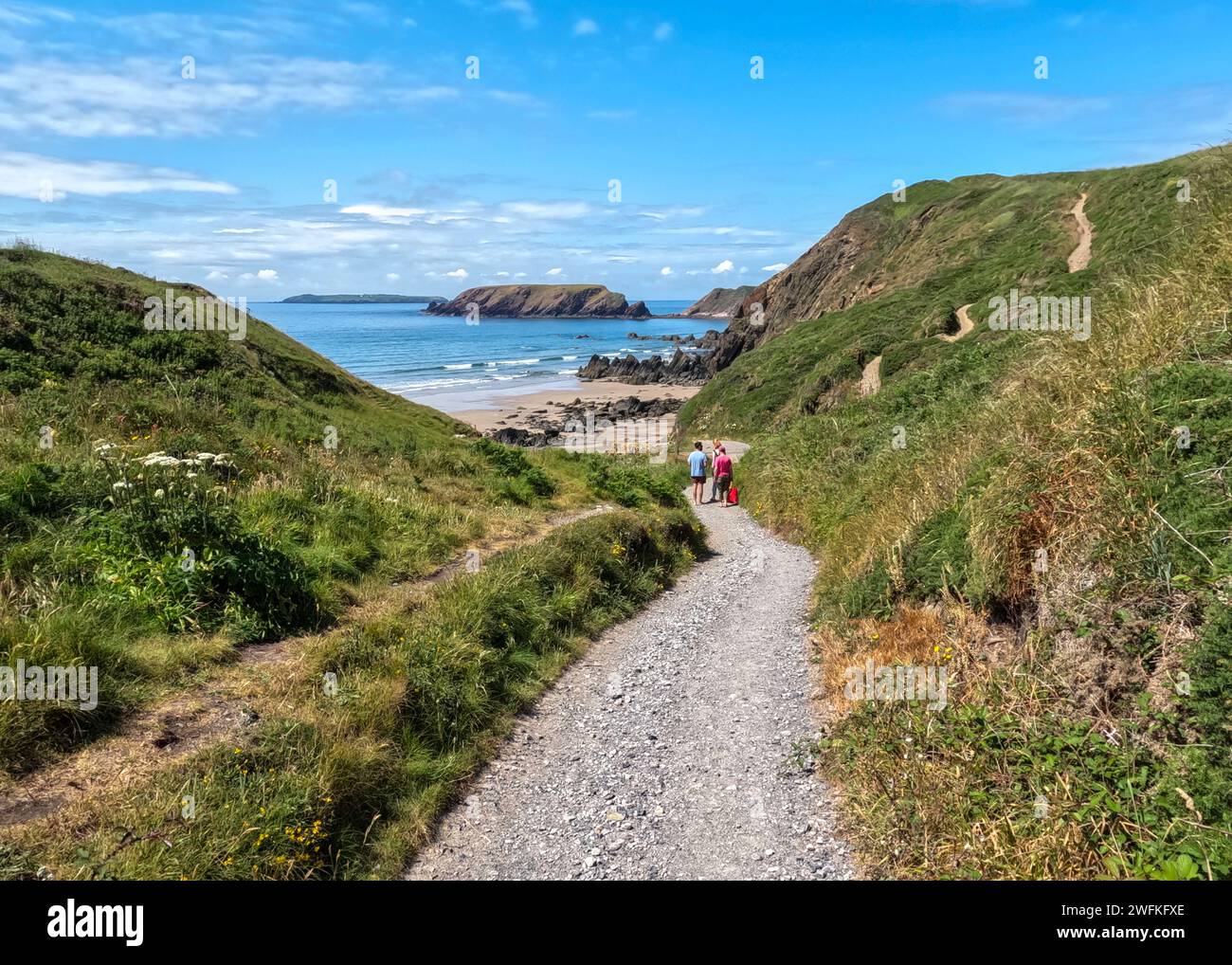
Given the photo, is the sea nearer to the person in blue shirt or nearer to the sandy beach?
the sandy beach

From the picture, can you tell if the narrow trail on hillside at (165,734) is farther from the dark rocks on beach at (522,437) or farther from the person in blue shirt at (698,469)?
the dark rocks on beach at (522,437)

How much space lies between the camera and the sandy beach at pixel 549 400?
198 ft

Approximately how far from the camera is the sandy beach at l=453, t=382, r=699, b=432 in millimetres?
60250

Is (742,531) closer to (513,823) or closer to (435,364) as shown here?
(513,823)

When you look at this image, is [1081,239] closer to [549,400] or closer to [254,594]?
[549,400]

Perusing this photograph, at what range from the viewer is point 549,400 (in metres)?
74.4

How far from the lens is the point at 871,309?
48.7 meters

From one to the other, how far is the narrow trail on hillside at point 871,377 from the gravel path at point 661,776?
83.8 ft

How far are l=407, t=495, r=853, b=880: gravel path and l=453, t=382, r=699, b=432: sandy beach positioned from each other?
45192 millimetres

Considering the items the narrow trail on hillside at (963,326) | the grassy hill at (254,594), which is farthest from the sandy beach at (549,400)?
the grassy hill at (254,594)

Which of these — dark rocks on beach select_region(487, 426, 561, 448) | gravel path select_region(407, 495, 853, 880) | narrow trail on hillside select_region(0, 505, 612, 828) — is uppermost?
dark rocks on beach select_region(487, 426, 561, 448)

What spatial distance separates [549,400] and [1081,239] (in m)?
47.2

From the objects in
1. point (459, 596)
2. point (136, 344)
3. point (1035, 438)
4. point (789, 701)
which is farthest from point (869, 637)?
Result: point (136, 344)

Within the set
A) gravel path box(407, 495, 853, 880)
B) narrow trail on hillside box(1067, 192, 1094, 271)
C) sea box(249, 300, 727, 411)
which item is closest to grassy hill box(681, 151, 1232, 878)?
gravel path box(407, 495, 853, 880)
